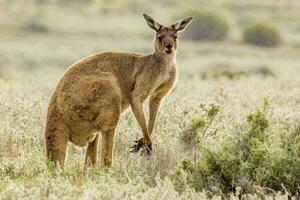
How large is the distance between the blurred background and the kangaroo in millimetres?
21307

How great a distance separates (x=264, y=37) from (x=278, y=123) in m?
38.0

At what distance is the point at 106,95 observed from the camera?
7.84 m

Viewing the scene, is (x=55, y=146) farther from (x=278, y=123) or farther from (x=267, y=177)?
(x=278, y=123)

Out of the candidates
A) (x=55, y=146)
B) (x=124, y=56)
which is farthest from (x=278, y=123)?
(x=55, y=146)

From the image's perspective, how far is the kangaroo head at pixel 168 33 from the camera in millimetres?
8680

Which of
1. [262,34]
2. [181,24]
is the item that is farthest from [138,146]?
[262,34]

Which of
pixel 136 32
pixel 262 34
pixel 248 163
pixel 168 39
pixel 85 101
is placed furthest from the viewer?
pixel 136 32

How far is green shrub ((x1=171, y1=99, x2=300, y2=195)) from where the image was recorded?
6.98 m

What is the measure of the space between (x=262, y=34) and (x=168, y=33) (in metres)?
38.6

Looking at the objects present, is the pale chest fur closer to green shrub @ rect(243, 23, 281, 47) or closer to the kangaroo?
the kangaroo

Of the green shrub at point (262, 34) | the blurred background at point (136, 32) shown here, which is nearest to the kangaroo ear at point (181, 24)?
the blurred background at point (136, 32)

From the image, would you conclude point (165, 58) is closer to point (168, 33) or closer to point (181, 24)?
point (168, 33)

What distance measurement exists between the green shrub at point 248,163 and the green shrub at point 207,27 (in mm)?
40771

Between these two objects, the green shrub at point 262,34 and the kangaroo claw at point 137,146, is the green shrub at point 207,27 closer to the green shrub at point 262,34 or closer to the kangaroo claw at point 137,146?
the green shrub at point 262,34
